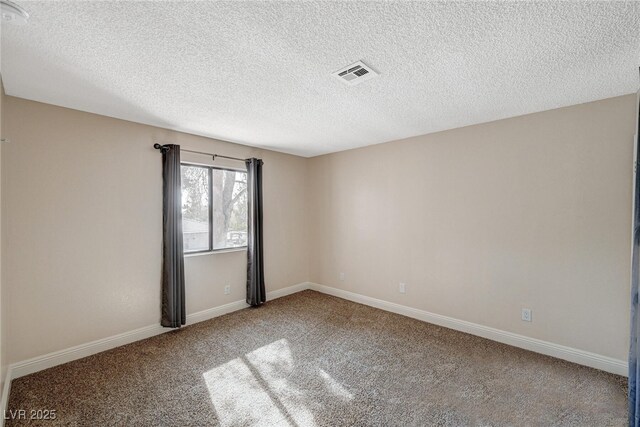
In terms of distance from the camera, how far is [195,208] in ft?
12.0

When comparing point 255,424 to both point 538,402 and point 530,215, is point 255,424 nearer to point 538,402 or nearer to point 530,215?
point 538,402

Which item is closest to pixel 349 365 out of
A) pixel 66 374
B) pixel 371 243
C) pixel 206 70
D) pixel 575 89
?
pixel 371 243

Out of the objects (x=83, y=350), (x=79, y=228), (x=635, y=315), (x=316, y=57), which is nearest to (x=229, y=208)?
(x=79, y=228)

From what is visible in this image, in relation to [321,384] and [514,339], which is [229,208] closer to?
[321,384]

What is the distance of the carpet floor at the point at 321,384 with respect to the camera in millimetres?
1931

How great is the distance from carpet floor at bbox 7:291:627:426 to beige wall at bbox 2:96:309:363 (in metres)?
0.38

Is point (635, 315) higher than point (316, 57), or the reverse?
point (316, 57)

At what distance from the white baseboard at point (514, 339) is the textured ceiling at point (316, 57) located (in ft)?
7.47

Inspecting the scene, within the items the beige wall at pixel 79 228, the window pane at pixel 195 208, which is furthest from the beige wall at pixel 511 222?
the beige wall at pixel 79 228

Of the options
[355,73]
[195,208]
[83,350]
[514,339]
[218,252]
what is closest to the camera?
[355,73]

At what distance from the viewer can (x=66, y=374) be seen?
2412 mm

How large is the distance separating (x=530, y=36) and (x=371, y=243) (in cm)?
300

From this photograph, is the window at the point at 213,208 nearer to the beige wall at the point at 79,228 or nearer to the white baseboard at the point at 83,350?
the beige wall at the point at 79,228

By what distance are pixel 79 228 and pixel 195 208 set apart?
1188mm
